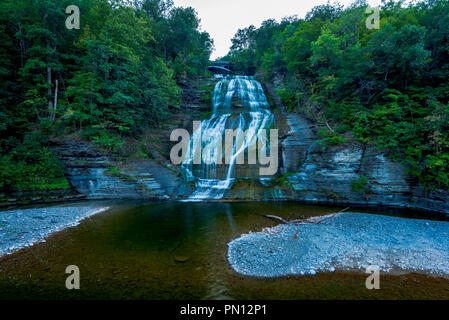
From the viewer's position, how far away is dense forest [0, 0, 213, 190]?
40.5ft

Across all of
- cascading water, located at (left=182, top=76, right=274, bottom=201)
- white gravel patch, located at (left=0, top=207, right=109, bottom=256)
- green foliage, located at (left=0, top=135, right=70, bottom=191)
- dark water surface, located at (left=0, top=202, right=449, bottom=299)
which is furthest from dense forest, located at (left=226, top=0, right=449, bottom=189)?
green foliage, located at (left=0, top=135, right=70, bottom=191)

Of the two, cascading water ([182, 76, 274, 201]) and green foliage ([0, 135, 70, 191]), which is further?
cascading water ([182, 76, 274, 201])

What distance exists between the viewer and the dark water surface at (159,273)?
4.22 metres

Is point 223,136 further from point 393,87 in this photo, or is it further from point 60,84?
point 60,84

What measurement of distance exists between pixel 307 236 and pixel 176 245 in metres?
4.70

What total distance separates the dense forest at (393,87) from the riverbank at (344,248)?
13.6 feet

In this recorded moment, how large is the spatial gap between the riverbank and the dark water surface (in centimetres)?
35

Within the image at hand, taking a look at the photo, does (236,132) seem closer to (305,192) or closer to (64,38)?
(305,192)

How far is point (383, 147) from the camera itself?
11.0 meters
